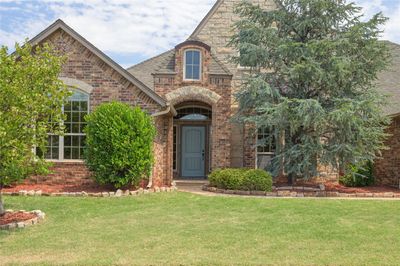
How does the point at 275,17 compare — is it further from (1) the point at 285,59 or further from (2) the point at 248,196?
(2) the point at 248,196

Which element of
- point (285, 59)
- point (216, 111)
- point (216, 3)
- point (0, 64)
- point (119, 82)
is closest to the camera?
point (0, 64)

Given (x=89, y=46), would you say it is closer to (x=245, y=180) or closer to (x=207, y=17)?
(x=245, y=180)

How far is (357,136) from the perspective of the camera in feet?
48.8

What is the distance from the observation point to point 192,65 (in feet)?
56.6

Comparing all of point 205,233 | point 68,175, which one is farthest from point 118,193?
point 205,233

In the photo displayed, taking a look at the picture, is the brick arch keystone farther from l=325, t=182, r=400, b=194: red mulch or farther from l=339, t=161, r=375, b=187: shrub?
l=339, t=161, r=375, b=187: shrub

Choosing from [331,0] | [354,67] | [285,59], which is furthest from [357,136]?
[331,0]

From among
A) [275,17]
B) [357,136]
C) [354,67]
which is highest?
[275,17]

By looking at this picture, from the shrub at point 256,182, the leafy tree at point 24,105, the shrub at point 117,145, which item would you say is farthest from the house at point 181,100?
the shrub at point 256,182

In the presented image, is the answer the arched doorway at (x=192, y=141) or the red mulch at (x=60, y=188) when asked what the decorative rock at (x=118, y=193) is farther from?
the arched doorway at (x=192, y=141)

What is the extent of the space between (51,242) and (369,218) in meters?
6.59

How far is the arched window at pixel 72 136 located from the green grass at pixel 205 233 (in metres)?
2.96

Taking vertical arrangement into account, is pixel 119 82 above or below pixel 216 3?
below

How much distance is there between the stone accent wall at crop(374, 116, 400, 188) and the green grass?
5384 mm
